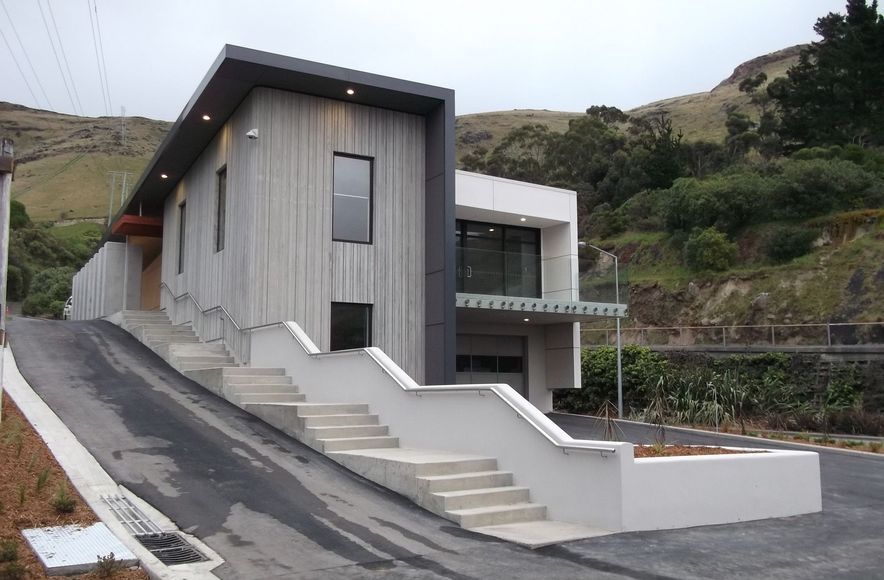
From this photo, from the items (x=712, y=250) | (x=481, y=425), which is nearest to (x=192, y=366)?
(x=481, y=425)

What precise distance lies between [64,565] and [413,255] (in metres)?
11.2

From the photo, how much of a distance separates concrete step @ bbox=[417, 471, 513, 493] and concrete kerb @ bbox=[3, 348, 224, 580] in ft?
8.82

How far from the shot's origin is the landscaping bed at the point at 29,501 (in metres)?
5.59

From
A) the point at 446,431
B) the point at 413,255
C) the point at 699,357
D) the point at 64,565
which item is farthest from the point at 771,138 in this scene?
the point at 64,565

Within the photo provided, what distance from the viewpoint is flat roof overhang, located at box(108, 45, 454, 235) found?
1401 centimetres

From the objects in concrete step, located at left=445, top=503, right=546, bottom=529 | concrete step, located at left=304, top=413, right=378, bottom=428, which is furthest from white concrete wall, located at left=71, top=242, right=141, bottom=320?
concrete step, located at left=445, top=503, right=546, bottom=529

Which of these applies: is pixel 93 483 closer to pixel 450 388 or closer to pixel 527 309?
pixel 450 388

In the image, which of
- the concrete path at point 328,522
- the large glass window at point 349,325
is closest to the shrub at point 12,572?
the concrete path at point 328,522

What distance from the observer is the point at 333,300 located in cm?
1525

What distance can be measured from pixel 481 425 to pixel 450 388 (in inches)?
28.7

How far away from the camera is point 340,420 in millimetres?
11086

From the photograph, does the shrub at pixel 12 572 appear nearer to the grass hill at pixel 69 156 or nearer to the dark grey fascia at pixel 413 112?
the dark grey fascia at pixel 413 112

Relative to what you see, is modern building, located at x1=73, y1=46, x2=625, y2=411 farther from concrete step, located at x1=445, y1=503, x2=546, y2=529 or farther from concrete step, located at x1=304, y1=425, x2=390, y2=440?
concrete step, located at x1=445, y1=503, x2=546, y2=529

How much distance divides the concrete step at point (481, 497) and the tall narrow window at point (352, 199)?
27.1ft
